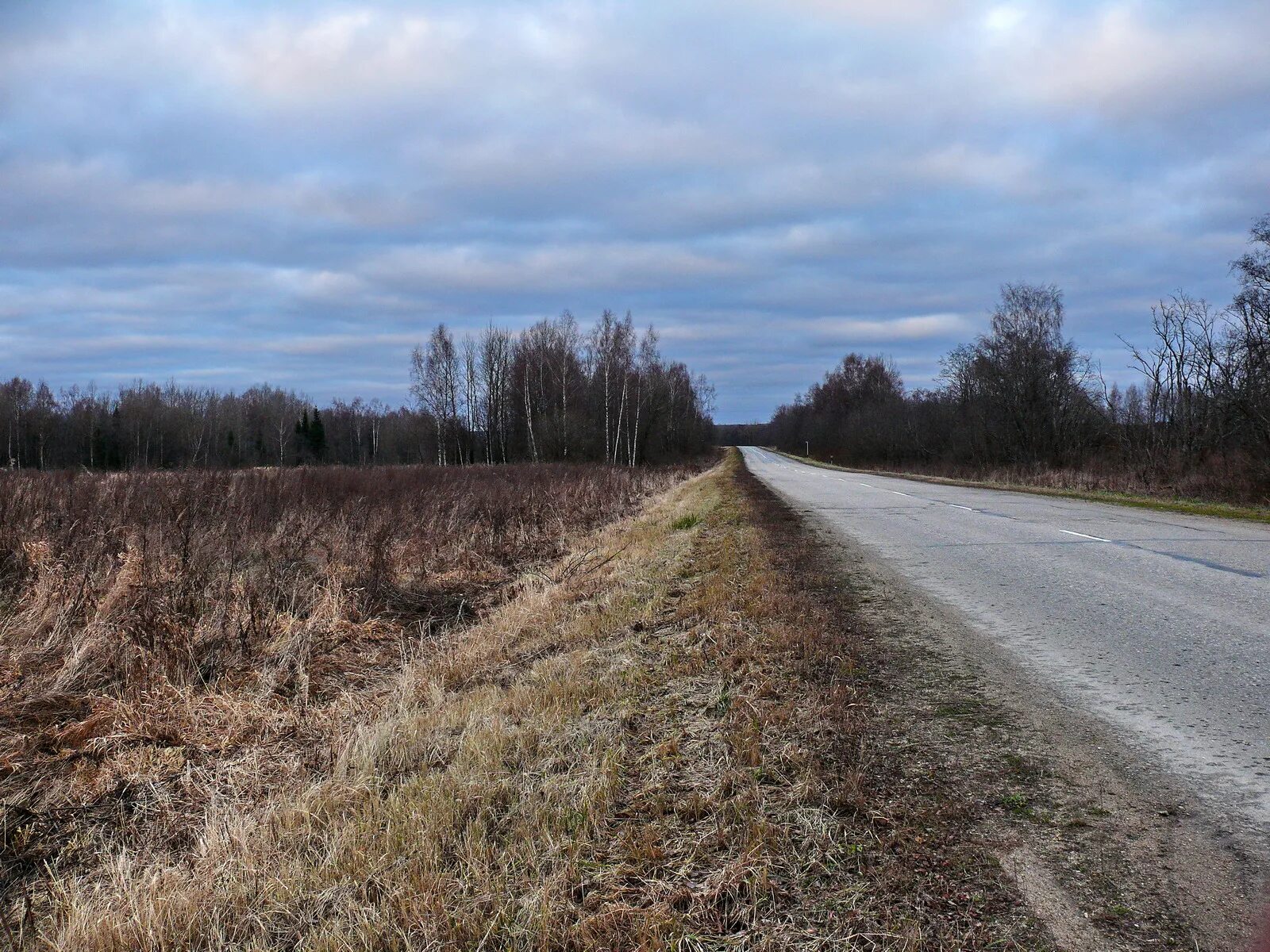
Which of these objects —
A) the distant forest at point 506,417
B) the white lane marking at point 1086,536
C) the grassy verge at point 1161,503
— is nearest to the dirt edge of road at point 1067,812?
the white lane marking at point 1086,536

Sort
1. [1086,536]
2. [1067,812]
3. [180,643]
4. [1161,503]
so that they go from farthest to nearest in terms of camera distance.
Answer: [1161,503], [1086,536], [180,643], [1067,812]

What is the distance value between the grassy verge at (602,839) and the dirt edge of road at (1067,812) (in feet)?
0.52

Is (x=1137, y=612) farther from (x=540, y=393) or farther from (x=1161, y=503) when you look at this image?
(x=540, y=393)

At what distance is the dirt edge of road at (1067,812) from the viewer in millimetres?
2652

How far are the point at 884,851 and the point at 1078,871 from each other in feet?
2.33

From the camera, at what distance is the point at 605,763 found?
4129 mm

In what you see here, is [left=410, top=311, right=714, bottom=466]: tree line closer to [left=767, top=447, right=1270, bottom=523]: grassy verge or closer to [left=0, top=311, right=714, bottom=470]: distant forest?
[left=0, top=311, right=714, bottom=470]: distant forest

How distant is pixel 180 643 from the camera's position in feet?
23.1

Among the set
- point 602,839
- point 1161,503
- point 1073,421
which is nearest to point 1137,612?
point 602,839

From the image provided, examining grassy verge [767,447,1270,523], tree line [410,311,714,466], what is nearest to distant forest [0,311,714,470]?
tree line [410,311,714,466]

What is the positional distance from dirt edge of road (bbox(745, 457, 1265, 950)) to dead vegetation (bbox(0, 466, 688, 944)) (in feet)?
12.8

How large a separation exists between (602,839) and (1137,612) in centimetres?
601

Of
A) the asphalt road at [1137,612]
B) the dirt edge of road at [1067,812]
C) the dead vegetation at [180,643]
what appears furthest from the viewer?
the dead vegetation at [180,643]

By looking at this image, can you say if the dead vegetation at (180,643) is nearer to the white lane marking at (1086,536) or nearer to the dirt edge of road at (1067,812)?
the dirt edge of road at (1067,812)
